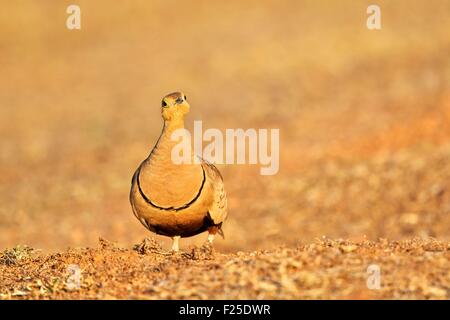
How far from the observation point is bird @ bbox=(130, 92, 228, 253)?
7.64 metres

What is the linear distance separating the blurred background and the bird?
5.18 meters

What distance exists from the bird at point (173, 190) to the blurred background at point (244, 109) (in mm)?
5177

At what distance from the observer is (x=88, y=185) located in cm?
1830

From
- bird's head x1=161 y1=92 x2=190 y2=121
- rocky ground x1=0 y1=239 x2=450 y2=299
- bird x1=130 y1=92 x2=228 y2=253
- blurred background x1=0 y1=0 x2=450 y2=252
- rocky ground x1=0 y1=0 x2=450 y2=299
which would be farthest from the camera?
blurred background x1=0 y1=0 x2=450 y2=252

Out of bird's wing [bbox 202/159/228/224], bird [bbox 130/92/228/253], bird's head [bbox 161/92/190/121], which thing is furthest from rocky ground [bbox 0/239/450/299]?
bird's head [bbox 161/92/190/121]

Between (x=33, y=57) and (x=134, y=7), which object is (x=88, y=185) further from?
(x=134, y=7)

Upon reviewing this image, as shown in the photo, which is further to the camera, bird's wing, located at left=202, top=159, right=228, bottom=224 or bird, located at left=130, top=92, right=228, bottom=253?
bird's wing, located at left=202, top=159, right=228, bottom=224

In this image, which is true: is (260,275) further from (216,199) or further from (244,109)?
(244,109)

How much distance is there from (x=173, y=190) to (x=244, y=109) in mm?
16712

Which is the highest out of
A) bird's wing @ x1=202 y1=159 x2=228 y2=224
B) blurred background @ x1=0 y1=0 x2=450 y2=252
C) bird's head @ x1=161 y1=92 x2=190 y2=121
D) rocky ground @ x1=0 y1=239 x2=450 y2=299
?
blurred background @ x1=0 y1=0 x2=450 y2=252

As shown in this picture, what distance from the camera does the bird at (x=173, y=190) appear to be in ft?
25.1

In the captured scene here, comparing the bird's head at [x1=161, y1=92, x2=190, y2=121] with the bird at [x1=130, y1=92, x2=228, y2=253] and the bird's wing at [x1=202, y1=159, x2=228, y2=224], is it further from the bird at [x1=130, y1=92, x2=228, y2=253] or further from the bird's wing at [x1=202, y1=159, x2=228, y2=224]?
the bird's wing at [x1=202, y1=159, x2=228, y2=224]

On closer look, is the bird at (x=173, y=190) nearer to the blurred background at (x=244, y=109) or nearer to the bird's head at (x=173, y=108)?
the bird's head at (x=173, y=108)

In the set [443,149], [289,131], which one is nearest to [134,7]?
[289,131]
